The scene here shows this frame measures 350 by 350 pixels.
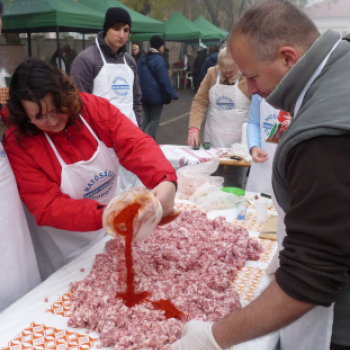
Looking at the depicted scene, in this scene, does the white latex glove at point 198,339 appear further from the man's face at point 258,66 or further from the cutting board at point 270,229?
the cutting board at point 270,229

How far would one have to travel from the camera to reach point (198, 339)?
1.17 metres

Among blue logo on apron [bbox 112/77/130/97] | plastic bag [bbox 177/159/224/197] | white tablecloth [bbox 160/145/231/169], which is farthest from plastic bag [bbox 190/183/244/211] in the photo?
blue logo on apron [bbox 112/77/130/97]

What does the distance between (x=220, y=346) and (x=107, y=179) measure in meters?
1.47

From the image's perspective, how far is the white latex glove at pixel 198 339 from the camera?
44.2 inches

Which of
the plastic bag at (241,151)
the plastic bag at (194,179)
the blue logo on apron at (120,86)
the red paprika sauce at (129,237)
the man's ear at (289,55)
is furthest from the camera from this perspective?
the blue logo on apron at (120,86)

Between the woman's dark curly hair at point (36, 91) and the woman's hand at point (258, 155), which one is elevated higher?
the woman's dark curly hair at point (36, 91)

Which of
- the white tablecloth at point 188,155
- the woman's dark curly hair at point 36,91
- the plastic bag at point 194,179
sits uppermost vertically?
the woman's dark curly hair at point 36,91

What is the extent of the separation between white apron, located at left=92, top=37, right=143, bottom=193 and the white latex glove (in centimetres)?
310

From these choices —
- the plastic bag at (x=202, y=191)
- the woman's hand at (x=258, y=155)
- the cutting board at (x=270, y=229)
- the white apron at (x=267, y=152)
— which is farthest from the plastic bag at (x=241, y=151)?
the cutting board at (x=270, y=229)

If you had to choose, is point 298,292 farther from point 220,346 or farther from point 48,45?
point 48,45

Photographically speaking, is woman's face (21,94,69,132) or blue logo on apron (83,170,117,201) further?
blue logo on apron (83,170,117,201)

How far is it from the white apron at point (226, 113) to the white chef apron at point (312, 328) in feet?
10.3

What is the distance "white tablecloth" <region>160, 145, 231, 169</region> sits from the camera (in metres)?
3.94

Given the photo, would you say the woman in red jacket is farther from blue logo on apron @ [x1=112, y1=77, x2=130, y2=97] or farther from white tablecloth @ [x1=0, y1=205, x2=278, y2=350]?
blue logo on apron @ [x1=112, y1=77, x2=130, y2=97]
